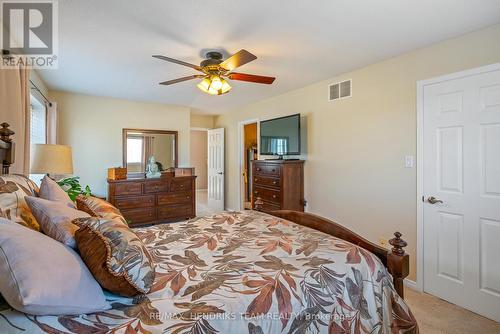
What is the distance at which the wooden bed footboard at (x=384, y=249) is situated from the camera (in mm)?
1400

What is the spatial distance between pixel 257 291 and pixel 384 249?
0.93 meters

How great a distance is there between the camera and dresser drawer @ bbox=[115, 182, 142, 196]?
13.2 ft

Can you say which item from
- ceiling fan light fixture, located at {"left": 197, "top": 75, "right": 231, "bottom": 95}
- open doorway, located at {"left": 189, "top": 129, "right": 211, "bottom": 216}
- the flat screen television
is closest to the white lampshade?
ceiling fan light fixture, located at {"left": 197, "top": 75, "right": 231, "bottom": 95}

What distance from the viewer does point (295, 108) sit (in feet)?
12.9

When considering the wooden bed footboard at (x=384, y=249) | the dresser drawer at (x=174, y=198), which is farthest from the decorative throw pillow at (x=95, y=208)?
the dresser drawer at (x=174, y=198)

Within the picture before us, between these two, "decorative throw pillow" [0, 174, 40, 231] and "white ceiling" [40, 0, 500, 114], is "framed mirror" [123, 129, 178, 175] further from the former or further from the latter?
"decorative throw pillow" [0, 174, 40, 231]

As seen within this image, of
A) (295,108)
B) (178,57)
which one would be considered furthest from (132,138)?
(295,108)

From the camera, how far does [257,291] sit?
1.02 meters

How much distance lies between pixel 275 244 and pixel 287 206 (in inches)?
82.8

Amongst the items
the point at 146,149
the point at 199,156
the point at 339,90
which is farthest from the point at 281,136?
the point at 199,156

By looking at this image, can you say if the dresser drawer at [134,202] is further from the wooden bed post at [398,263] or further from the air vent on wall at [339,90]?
the wooden bed post at [398,263]

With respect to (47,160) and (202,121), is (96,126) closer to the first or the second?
(47,160)

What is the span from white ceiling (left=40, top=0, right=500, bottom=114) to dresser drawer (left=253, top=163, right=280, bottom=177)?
130 cm

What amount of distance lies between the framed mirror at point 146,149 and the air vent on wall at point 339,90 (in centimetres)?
311
